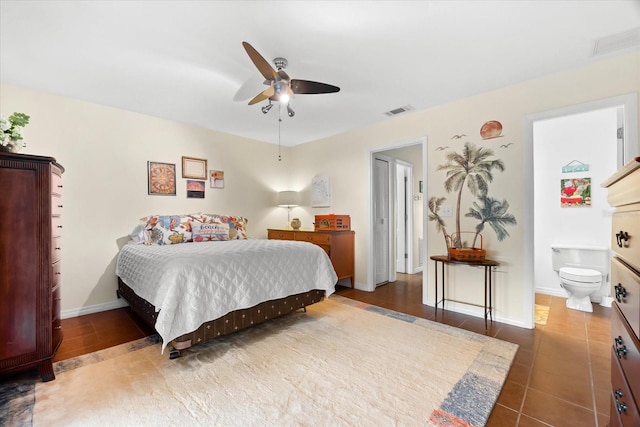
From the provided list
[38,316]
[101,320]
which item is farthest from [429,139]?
[101,320]

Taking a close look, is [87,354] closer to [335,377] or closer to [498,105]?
[335,377]

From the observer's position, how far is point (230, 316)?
2283 mm

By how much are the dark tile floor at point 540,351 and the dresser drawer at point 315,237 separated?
0.88m

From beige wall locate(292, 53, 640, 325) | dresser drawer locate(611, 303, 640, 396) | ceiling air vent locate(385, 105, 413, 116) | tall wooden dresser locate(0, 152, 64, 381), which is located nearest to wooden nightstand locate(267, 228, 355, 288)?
beige wall locate(292, 53, 640, 325)

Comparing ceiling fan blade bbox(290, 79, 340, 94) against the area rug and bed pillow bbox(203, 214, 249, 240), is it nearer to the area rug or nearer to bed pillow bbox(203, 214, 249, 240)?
the area rug

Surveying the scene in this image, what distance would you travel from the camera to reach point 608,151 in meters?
3.45

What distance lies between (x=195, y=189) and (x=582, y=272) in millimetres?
5048

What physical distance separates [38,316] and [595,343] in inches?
167

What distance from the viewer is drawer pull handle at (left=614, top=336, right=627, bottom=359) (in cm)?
97

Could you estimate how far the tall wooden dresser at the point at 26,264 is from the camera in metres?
1.68

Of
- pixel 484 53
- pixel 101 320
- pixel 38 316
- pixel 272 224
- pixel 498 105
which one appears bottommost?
pixel 101 320

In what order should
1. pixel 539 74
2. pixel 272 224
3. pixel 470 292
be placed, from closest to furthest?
1. pixel 539 74
2. pixel 470 292
3. pixel 272 224

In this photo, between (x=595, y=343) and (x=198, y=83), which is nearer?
(x=595, y=343)

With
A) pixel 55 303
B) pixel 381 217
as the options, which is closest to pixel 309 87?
pixel 55 303
